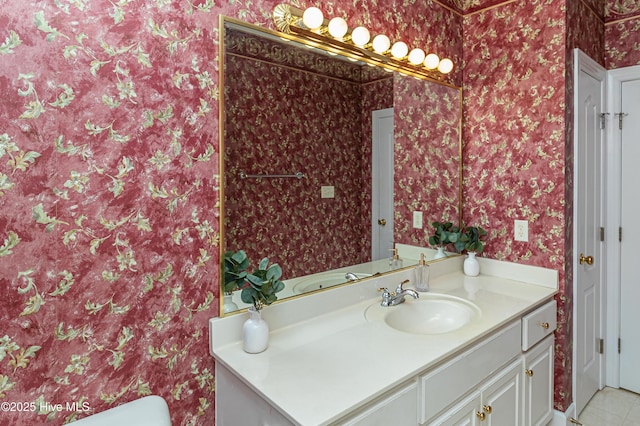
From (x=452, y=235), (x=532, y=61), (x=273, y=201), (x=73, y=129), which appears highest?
(x=532, y=61)

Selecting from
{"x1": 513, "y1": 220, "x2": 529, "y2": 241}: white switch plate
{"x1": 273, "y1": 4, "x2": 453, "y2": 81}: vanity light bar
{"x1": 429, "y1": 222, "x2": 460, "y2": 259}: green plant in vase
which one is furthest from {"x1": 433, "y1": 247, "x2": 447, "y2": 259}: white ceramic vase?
{"x1": 273, "y1": 4, "x2": 453, "y2": 81}: vanity light bar

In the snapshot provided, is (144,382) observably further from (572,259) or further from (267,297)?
(572,259)

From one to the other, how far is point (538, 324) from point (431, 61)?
4.72 feet

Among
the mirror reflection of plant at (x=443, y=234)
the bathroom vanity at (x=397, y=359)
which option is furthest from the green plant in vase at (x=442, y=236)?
the bathroom vanity at (x=397, y=359)

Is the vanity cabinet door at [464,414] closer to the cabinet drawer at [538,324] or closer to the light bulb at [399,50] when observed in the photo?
the cabinet drawer at [538,324]

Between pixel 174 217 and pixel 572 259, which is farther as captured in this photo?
pixel 572 259

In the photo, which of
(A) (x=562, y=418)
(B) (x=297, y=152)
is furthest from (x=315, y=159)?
(A) (x=562, y=418)

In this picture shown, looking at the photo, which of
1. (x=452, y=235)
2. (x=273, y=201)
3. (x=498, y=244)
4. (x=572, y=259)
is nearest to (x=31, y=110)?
(x=273, y=201)

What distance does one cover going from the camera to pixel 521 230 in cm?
223

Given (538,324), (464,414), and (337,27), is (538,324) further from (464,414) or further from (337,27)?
(337,27)

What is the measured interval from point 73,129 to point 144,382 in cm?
78

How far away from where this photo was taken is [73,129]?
107 cm

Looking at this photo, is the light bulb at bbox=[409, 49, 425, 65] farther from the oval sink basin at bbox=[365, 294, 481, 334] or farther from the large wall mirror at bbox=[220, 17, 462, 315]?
the oval sink basin at bbox=[365, 294, 481, 334]

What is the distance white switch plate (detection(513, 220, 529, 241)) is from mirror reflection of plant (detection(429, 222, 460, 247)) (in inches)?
12.2
